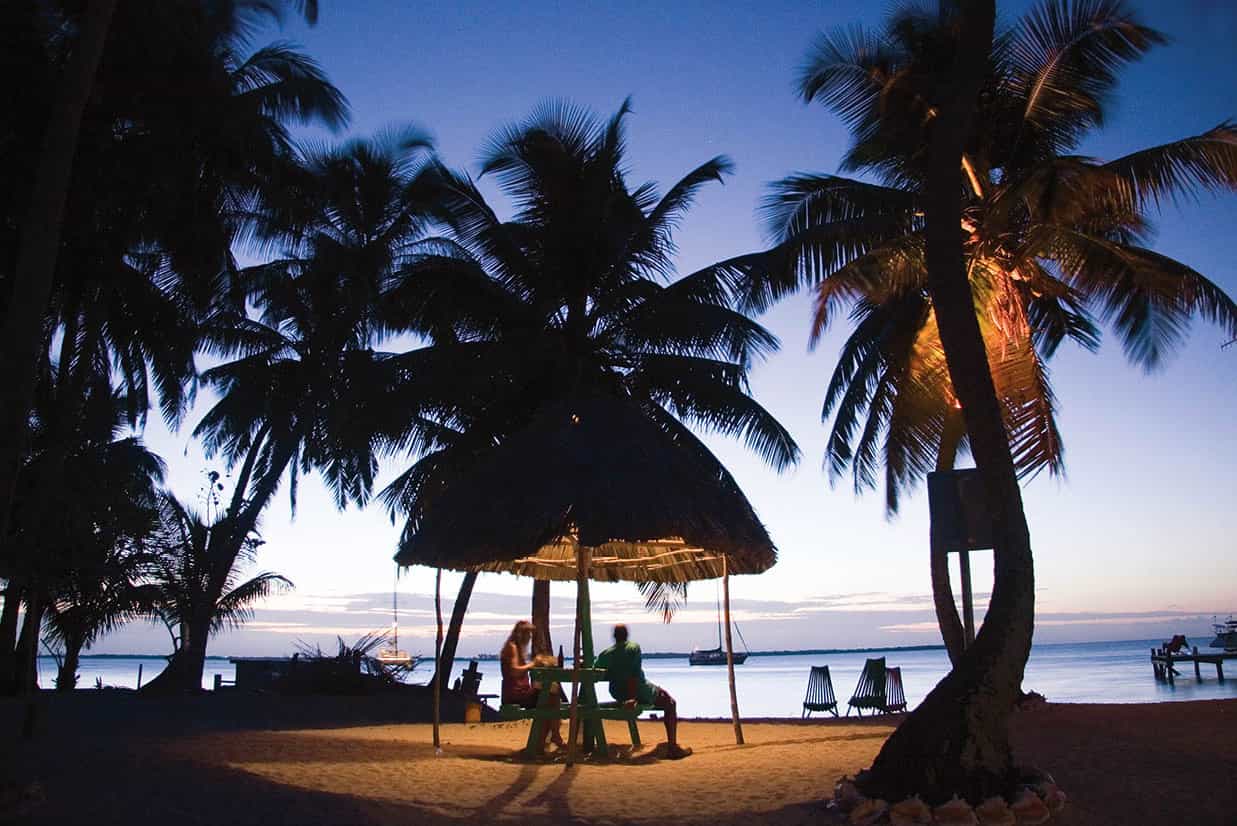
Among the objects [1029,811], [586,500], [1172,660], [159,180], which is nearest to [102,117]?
[159,180]

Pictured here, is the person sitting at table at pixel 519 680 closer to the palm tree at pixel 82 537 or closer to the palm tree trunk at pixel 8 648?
the palm tree at pixel 82 537

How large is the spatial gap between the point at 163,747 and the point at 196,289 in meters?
10.00

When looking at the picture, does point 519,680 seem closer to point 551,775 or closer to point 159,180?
point 551,775

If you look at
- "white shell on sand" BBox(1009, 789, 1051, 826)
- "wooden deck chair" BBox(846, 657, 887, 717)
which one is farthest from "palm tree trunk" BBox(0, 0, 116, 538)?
"wooden deck chair" BBox(846, 657, 887, 717)

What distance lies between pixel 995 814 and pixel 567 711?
4.60 m

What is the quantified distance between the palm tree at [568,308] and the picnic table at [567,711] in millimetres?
5649

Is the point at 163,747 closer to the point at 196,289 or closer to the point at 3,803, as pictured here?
the point at 3,803

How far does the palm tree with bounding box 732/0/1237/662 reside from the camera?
40.8ft

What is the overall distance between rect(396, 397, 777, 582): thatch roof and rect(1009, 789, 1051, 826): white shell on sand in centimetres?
400

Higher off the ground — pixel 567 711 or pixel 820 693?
pixel 567 711

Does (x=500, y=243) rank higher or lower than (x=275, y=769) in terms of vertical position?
higher

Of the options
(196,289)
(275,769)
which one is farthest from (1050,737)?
(196,289)

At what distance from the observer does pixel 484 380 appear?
14766 millimetres

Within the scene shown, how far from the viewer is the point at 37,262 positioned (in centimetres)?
804
